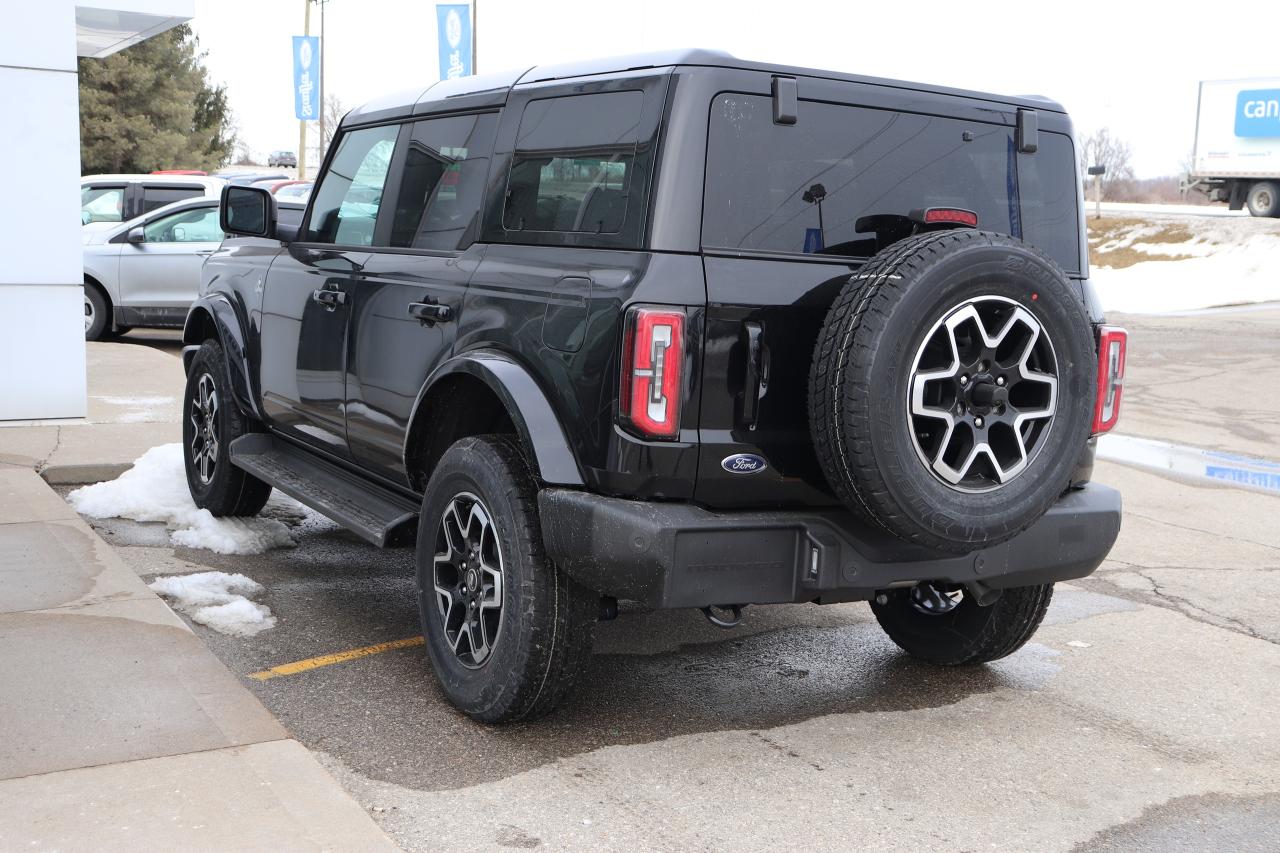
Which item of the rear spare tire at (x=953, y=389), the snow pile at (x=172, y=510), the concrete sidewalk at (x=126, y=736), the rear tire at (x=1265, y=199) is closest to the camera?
the concrete sidewalk at (x=126, y=736)

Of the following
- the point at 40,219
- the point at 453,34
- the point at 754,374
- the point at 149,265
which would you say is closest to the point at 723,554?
the point at 754,374

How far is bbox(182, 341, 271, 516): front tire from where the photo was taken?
248 inches

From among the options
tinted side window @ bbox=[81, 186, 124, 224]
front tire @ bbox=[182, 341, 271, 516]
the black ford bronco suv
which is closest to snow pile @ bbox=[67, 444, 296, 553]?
front tire @ bbox=[182, 341, 271, 516]

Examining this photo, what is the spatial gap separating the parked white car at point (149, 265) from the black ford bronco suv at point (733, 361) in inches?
417

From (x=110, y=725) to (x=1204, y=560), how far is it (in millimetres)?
5224

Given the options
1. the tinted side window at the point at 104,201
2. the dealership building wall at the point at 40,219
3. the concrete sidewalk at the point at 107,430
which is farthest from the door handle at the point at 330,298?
the tinted side window at the point at 104,201

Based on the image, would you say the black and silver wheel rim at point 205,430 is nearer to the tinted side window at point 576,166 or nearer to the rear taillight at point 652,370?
the tinted side window at point 576,166

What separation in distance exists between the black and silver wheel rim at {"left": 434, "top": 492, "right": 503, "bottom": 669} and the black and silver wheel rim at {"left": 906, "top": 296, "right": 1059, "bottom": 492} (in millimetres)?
1296

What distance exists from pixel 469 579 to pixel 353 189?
80.5 inches

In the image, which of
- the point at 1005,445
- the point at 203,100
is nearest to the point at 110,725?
the point at 1005,445

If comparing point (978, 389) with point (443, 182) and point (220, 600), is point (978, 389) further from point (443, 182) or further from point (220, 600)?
point (220, 600)

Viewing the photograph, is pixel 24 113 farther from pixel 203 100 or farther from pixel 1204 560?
pixel 203 100

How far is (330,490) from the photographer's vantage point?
526 cm

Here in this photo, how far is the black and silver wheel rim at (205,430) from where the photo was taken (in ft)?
21.3
